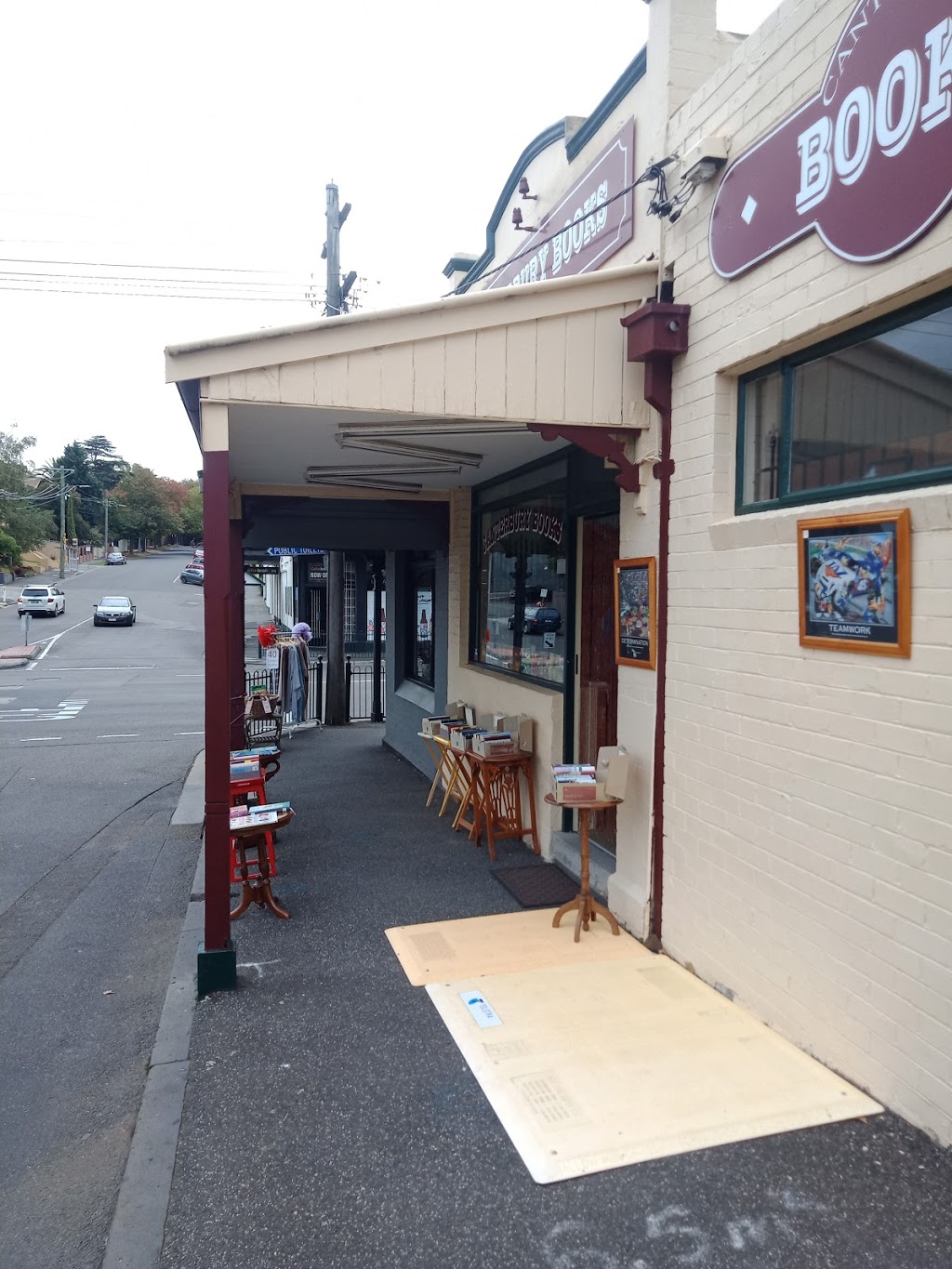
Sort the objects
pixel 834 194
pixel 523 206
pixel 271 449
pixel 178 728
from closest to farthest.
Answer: pixel 834 194 < pixel 271 449 < pixel 523 206 < pixel 178 728

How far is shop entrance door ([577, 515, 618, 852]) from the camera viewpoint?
19.0 ft

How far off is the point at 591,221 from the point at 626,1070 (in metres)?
5.16

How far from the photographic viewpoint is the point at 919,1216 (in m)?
2.59

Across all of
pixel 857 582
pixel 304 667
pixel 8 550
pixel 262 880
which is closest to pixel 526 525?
pixel 262 880

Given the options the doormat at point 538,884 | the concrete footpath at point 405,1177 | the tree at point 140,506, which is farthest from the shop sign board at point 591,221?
the tree at point 140,506

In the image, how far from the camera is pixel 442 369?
439 centimetres

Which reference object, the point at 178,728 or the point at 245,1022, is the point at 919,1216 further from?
the point at 178,728

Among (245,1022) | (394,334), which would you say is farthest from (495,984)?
(394,334)

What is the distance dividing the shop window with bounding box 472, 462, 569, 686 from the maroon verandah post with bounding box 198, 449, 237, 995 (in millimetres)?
2667

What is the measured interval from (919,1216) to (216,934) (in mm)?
3119

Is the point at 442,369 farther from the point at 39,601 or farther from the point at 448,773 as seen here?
the point at 39,601

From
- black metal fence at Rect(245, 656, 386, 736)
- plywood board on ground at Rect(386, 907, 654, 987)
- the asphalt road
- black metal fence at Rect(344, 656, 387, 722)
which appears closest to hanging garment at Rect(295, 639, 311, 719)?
black metal fence at Rect(245, 656, 386, 736)

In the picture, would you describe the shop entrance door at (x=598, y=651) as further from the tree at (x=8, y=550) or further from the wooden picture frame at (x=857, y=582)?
the tree at (x=8, y=550)

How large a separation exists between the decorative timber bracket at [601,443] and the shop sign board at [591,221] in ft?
4.39
